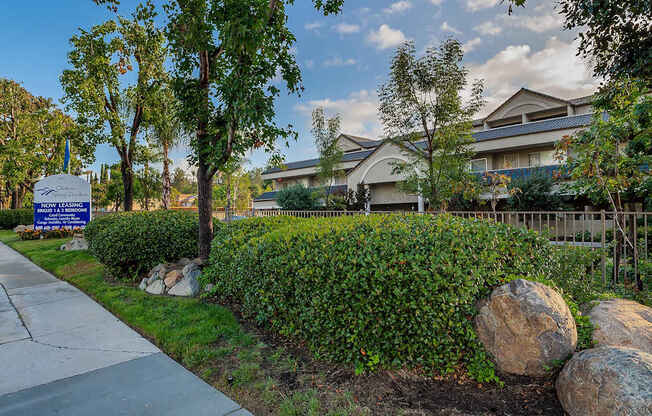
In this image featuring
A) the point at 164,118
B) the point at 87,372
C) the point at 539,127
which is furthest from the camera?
the point at 539,127

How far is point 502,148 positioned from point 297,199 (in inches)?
551

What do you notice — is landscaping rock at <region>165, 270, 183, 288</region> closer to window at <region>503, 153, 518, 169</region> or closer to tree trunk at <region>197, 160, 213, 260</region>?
tree trunk at <region>197, 160, 213, 260</region>

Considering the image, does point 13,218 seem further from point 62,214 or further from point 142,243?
point 142,243

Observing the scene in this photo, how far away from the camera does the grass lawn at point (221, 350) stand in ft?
9.14

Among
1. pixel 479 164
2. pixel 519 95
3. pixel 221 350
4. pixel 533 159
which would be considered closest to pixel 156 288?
pixel 221 350

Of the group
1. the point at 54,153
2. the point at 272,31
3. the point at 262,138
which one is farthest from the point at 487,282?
the point at 54,153

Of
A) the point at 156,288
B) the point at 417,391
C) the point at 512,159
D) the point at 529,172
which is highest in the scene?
the point at 512,159

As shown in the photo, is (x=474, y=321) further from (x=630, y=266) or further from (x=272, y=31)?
(x=272, y=31)

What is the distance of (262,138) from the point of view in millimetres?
6355

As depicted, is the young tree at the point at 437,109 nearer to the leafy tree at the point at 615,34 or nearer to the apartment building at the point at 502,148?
the apartment building at the point at 502,148

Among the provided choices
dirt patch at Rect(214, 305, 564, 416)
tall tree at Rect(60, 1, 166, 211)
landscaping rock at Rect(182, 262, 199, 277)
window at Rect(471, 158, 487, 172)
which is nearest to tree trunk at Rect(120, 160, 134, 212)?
tall tree at Rect(60, 1, 166, 211)

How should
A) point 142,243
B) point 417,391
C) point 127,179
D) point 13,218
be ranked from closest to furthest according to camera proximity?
point 417,391 → point 142,243 → point 127,179 → point 13,218

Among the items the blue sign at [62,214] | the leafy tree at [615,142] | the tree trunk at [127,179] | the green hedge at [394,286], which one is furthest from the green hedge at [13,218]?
the leafy tree at [615,142]

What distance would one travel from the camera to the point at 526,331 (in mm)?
2967
